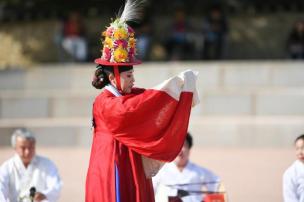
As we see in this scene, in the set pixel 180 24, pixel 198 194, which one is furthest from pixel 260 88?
pixel 198 194

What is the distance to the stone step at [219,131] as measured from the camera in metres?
15.0

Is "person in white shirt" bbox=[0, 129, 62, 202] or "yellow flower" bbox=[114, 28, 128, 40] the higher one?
"yellow flower" bbox=[114, 28, 128, 40]

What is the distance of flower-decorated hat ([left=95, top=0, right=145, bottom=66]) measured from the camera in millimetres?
6469

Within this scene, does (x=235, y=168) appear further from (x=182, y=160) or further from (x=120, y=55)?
(x=120, y=55)

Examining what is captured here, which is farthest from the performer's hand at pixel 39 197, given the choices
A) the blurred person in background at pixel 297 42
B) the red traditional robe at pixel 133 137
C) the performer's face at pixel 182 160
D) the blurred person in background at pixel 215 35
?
the blurred person in background at pixel 297 42

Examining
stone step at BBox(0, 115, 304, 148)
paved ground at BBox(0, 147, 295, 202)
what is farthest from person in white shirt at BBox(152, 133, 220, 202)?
stone step at BBox(0, 115, 304, 148)

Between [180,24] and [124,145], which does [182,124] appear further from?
[180,24]

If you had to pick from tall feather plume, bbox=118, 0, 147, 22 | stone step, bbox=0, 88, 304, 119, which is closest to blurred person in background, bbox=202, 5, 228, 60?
stone step, bbox=0, 88, 304, 119

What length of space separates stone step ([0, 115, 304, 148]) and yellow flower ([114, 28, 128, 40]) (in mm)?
8495

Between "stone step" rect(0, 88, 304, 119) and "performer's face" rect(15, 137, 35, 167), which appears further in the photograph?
"stone step" rect(0, 88, 304, 119)

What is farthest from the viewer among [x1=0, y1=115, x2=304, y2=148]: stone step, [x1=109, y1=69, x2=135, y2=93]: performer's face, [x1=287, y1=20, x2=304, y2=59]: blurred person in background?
[x1=287, y1=20, x2=304, y2=59]: blurred person in background

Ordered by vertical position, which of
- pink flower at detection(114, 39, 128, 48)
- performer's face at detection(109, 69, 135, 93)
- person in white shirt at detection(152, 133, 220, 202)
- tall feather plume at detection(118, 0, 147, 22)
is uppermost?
tall feather plume at detection(118, 0, 147, 22)

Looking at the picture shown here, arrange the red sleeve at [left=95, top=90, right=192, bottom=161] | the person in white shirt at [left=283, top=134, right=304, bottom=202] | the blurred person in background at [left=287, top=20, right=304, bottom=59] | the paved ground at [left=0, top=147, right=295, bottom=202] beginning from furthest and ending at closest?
the blurred person in background at [left=287, top=20, right=304, bottom=59], the paved ground at [left=0, top=147, right=295, bottom=202], the person in white shirt at [left=283, top=134, right=304, bottom=202], the red sleeve at [left=95, top=90, right=192, bottom=161]

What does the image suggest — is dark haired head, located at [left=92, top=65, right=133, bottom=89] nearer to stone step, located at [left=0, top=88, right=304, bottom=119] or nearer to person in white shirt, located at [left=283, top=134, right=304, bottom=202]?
person in white shirt, located at [left=283, top=134, right=304, bottom=202]
